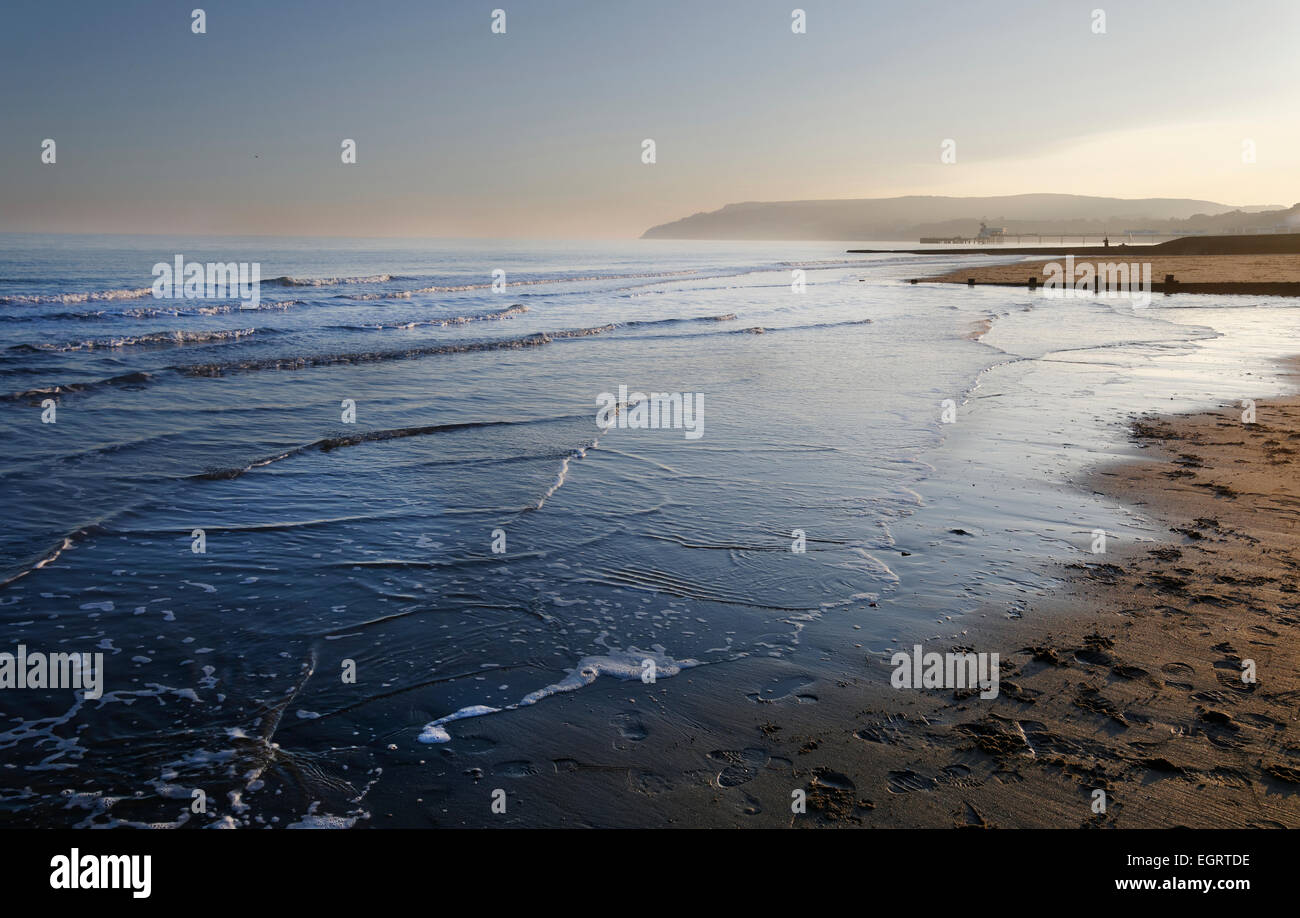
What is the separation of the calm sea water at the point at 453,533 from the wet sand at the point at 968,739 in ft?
0.98

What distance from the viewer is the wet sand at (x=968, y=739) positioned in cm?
377

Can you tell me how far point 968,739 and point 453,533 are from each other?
5211 mm

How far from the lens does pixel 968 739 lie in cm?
434

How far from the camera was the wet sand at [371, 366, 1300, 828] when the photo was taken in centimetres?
377

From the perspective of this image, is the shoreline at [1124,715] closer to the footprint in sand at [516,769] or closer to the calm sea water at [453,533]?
the calm sea water at [453,533]

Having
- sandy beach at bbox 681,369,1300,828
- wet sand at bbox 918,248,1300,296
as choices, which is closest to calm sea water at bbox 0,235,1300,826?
sandy beach at bbox 681,369,1300,828

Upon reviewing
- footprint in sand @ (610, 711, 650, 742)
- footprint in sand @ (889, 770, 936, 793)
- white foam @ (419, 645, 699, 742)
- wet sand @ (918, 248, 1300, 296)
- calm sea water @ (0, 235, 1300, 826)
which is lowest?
footprint in sand @ (889, 770, 936, 793)

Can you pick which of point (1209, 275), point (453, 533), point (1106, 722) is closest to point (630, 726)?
point (1106, 722)

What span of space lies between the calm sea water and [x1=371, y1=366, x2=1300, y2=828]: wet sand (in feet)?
0.98

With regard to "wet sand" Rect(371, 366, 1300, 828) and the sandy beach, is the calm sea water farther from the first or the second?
the sandy beach

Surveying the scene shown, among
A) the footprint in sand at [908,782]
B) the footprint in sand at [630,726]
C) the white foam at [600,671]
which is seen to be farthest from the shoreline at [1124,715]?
the white foam at [600,671]
